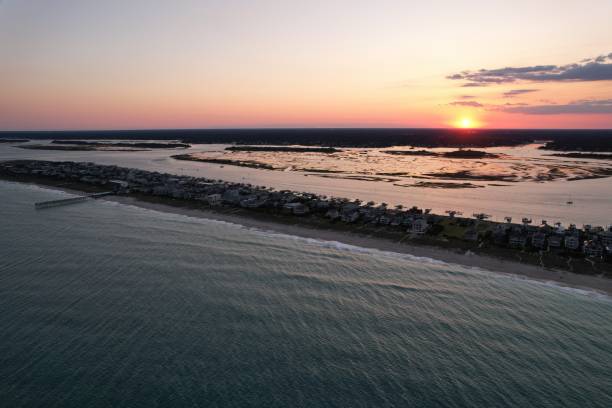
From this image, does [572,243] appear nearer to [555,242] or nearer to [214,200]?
[555,242]

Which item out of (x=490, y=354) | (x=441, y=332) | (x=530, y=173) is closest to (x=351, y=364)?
(x=441, y=332)

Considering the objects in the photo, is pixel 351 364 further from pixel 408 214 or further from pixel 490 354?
pixel 408 214

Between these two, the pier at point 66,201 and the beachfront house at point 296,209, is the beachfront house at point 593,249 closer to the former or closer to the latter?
the beachfront house at point 296,209

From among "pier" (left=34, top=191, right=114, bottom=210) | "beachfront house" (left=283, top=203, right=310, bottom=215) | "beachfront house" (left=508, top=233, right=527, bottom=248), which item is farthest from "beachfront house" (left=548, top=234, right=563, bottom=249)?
"pier" (left=34, top=191, right=114, bottom=210)

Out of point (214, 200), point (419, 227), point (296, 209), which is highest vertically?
point (214, 200)

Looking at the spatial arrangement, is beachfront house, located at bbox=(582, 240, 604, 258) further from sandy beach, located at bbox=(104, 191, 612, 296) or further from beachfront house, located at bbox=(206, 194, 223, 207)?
beachfront house, located at bbox=(206, 194, 223, 207)

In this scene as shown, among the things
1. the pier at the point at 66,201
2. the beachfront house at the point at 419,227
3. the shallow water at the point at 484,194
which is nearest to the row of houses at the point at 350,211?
the beachfront house at the point at 419,227

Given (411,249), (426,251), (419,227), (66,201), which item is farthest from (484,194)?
(66,201)
